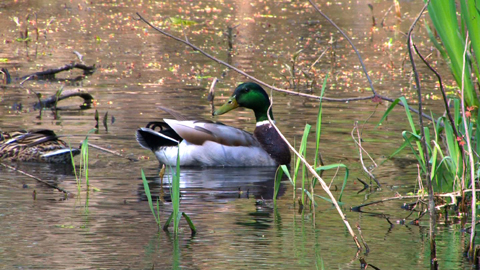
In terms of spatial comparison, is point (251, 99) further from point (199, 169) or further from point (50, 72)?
point (50, 72)

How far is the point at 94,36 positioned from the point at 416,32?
322 inches

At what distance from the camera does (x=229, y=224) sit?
5.60 meters

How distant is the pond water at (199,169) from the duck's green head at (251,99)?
0.46 meters

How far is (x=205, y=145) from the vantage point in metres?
8.38

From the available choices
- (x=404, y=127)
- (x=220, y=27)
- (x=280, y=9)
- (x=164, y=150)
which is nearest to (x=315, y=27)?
(x=220, y=27)

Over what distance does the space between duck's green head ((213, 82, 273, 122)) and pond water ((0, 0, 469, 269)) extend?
46 cm

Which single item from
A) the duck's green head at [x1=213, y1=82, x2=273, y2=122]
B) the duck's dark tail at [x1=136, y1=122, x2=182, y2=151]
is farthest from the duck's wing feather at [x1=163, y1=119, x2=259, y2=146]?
the duck's green head at [x1=213, y1=82, x2=273, y2=122]

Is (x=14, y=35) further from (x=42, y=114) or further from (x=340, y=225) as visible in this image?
(x=340, y=225)

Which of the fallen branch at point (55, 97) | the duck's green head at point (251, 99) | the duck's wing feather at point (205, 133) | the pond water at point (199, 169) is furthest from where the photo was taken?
the fallen branch at point (55, 97)

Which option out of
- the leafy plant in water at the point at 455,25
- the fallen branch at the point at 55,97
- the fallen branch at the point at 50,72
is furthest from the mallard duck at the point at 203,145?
the fallen branch at the point at 50,72

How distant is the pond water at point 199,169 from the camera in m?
4.84

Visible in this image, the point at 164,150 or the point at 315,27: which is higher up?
the point at 315,27

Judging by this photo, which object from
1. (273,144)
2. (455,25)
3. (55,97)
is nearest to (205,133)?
(273,144)

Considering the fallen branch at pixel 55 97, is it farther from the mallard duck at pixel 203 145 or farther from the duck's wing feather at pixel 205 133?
the duck's wing feather at pixel 205 133
